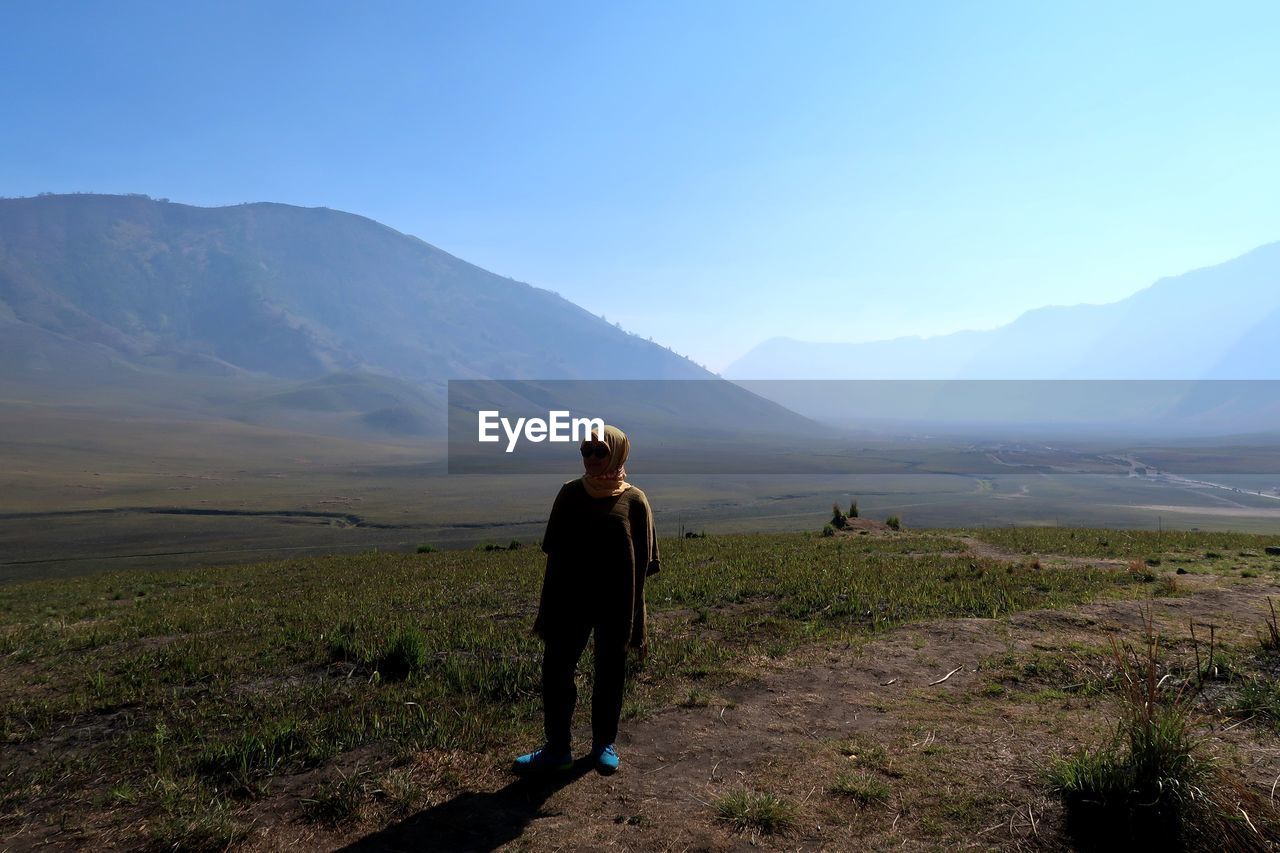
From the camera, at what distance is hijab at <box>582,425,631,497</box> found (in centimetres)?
492

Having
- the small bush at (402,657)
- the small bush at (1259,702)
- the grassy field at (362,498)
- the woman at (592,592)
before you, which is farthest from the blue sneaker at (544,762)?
the grassy field at (362,498)

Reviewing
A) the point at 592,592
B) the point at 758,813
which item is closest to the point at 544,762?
the point at 592,592

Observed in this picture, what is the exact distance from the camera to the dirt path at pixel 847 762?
13.6 ft

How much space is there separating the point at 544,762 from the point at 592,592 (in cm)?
128

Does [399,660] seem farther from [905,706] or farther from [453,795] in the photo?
[905,706]

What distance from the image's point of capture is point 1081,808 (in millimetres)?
4074

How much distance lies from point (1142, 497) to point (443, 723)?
102597 millimetres

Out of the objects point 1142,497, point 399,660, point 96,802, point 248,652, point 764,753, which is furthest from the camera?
point 1142,497

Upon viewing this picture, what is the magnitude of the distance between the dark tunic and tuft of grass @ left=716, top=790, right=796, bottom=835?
1257 millimetres

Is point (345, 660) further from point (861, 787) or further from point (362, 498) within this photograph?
point (362, 498)

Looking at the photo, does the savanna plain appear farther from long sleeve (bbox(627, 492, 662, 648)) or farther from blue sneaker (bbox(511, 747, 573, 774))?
long sleeve (bbox(627, 492, 662, 648))

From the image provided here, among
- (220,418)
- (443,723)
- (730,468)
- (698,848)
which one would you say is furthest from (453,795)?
(220,418)

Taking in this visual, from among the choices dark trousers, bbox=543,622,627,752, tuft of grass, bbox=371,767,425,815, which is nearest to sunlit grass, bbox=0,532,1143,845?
tuft of grass, bbox=371,767,425,815

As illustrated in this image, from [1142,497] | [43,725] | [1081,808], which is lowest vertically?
[1142,497]
